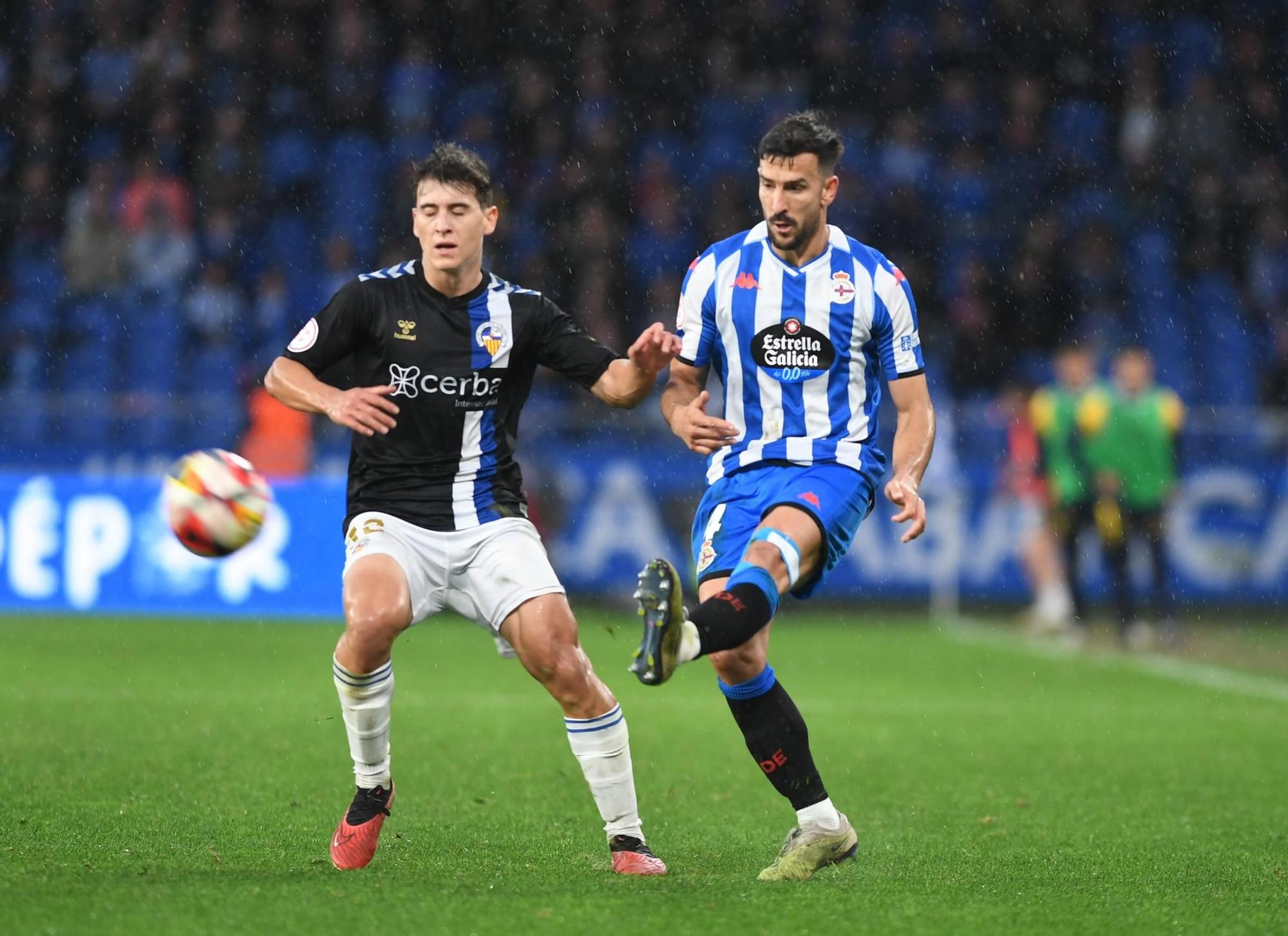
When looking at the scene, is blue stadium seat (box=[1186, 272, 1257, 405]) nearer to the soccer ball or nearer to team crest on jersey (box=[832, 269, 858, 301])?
team crest on jersey (box=[832, 269, 858, 301])

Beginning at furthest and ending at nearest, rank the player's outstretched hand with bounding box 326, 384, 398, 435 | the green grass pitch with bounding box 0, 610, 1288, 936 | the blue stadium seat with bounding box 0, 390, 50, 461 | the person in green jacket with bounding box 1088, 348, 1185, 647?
the blue stadium seat with bounding box 0, 390, 50, 461 < the person in green jacket with bounding box 1088, 348, 1185, 647 < the player's outstretched hand with bounding box 326, 384, 398, 435 < the green grass pitch with bounding box 0, 610, 1288, 936

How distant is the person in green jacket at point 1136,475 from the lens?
46.1ft

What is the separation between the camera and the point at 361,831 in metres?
5.13

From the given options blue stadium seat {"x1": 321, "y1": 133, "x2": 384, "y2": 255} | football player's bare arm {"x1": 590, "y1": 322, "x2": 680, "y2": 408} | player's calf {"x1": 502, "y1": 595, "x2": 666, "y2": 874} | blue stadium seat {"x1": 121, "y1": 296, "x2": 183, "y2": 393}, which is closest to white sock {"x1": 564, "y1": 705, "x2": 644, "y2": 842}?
player's calf {"x1": 502, "y1": 595, "x2": 666, "y2": 874}

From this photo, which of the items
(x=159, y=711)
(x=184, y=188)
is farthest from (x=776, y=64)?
(x=159, y=711)

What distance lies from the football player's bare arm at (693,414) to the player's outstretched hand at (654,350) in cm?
17

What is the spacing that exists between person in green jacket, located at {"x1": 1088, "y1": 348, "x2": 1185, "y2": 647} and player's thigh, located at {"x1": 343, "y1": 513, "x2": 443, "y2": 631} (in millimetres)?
9826

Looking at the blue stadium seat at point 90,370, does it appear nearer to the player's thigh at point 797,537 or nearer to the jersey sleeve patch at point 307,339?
the jersey sleeve patch at point 307,339

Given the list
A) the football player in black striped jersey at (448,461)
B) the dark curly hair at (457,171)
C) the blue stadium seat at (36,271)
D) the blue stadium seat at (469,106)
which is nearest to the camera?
the football player in black striped jersey at (448,461)

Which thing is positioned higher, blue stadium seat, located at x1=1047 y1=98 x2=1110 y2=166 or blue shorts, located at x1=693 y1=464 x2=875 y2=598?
blue stadium seat, located at x1=1047 y1=98 x2=1110 y2=166

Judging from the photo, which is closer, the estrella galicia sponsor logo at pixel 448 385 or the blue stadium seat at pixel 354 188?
the estrella galicia sponsor logo at pixel 448 385

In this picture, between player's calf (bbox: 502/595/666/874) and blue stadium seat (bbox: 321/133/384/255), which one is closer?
player's calf (bbox: 502/595/666/874)

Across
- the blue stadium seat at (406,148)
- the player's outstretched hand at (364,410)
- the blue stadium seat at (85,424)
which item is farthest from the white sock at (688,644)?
the blue stadium seat at (406,148)

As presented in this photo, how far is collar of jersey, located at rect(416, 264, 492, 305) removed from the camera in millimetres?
5504
